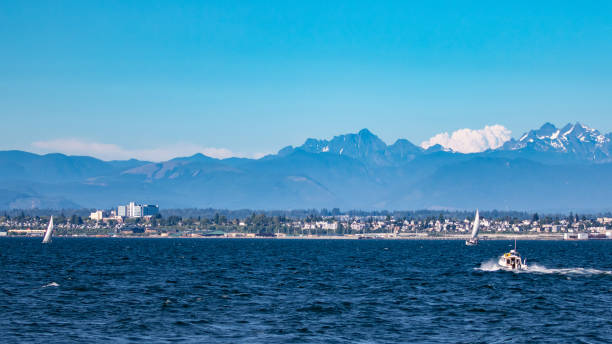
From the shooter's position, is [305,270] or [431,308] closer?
[431,308]

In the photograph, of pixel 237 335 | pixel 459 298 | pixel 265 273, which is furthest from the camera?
pixel 265 273

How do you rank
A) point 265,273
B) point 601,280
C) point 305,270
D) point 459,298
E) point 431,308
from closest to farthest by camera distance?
point 431,308 < point 459,298 < point 601,280 < point 265,273 < point 305,270

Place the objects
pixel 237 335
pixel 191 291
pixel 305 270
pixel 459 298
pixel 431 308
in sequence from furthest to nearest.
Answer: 1. pixel 305 270
2. pixel 191 291
3. pixel 459 298
4. pixel 431 308
5. pixel 237 335

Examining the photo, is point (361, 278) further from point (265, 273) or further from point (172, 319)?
point (172, 319)

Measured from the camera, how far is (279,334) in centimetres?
6831

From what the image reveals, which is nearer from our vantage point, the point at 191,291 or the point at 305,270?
the point at 191,291

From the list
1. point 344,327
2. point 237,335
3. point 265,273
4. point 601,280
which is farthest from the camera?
point 265,273

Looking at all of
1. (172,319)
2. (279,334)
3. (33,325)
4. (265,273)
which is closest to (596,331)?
(279,334)

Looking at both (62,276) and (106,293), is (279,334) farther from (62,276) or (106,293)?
(62,276)

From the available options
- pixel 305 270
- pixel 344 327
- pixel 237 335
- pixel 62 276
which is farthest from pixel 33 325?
pixel 305 270

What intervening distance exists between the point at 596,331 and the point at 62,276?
79809 millimetres

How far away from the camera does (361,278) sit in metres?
127

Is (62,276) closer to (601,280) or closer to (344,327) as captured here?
(344,327)

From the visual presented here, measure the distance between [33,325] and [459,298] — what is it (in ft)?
151
